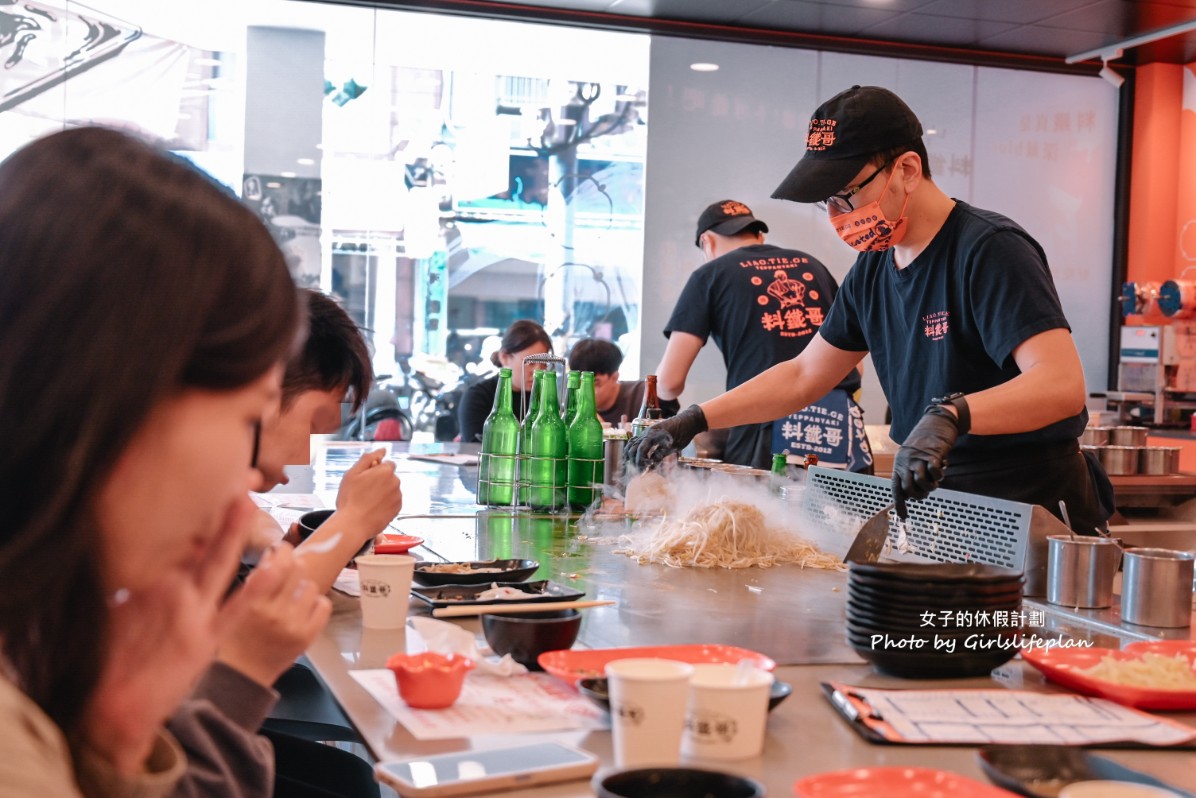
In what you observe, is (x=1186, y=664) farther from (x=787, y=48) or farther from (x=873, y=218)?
(x=787, y=48)

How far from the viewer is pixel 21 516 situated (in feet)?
2.49

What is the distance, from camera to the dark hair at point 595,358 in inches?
199

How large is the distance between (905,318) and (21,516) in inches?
86.5

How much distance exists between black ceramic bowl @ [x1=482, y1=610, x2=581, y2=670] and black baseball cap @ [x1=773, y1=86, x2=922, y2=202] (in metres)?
1.39

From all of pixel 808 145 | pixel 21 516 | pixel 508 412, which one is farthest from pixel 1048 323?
pixel 21 516

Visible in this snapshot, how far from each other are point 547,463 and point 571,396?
0.22 metres

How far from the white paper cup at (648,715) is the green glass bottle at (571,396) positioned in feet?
6.27

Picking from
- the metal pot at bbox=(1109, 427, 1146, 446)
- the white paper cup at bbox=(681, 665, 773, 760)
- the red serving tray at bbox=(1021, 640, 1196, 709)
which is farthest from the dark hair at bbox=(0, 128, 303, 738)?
the metal pot at bbox=(1109, 427, 1146, 446)

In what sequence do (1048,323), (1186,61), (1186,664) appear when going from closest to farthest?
(1186,664)
(1048,323)
(1186,61)

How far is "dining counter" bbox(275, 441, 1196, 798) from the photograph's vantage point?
1.18m

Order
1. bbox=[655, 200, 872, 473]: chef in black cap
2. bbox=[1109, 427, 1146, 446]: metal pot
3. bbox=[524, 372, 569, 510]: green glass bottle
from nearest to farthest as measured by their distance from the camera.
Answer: bbox=[524, 372, 569, 510]: green glass bottle < bbox=[655, 200, 872, 473]: chef in black cap < bbox=[1109, 427, 1146, 446]: metal pot

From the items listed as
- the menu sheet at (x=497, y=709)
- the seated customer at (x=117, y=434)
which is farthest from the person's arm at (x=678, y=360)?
the seated customer at (x=117, y=434)

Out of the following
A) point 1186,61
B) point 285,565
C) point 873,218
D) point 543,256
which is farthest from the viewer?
point 1186,61

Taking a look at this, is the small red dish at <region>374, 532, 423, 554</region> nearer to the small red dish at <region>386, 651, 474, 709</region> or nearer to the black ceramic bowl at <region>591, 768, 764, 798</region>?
the small red dish at <region>386, 651, 474, 709</region>
